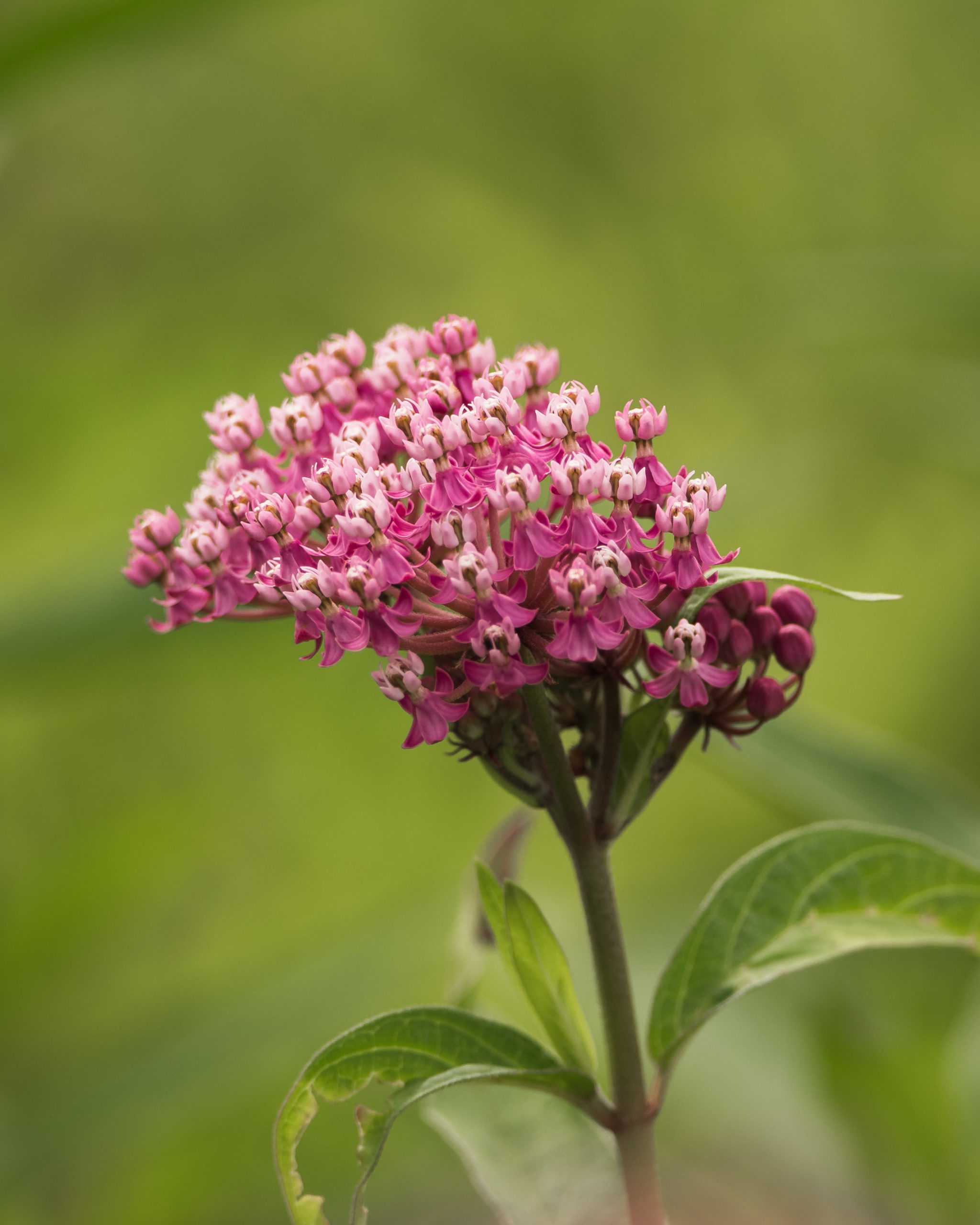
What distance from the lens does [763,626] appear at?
2.56 feet

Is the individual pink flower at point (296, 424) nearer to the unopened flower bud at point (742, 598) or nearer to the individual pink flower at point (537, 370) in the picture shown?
the individual pink flower at point (537, 370)

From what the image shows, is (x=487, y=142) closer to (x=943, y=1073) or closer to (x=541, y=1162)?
(x=943, y=1073)

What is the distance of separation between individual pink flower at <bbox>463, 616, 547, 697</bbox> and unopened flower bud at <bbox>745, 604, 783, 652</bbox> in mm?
194

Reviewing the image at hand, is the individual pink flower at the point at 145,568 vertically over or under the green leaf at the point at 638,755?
over

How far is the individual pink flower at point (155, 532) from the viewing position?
83 centimetres

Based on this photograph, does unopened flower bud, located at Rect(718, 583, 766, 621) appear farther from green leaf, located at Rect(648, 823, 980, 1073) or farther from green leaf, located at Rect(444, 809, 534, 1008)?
green leaf, located at Rect(444, 809, 534, 1008)

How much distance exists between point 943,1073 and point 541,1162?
78cm

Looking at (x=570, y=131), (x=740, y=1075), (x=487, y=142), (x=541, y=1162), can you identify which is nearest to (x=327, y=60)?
(x=487, y=142)

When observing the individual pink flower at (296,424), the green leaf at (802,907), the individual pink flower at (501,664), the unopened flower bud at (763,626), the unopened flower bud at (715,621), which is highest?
the individual pink flower at (296,424)

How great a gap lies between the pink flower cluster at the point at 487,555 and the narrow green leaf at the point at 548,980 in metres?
0.17

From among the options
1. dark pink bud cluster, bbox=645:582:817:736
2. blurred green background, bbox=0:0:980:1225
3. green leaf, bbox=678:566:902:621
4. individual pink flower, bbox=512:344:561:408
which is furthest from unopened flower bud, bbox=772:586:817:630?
blurred green background, bbox=0:0:980:1225

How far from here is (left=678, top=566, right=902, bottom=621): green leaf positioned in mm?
637

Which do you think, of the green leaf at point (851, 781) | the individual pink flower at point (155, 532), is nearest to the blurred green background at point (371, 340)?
the green leaf at point (851, 781)

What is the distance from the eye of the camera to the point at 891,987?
168cm
